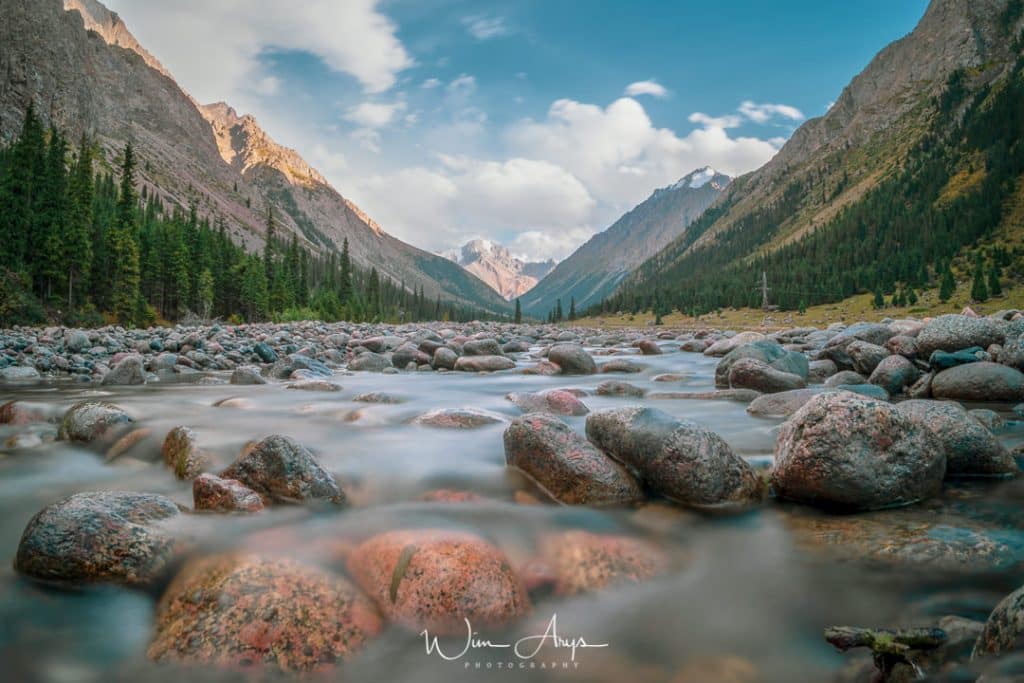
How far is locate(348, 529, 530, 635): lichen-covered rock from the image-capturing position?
2.96 metres

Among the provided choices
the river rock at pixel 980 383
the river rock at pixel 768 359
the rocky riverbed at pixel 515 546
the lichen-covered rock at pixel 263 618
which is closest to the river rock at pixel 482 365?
the river rock at pixel 768 359

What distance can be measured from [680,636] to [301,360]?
12770 millimetres

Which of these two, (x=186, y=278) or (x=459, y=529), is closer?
(x=459, y=529)

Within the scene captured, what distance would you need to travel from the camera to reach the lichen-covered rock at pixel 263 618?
2643mm

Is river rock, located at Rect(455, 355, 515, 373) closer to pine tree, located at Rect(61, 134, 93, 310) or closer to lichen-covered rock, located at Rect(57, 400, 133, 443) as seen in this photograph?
lichen-covered rock, located at Rect(57, 400, 133, 443)

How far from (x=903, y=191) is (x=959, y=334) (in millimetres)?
121986

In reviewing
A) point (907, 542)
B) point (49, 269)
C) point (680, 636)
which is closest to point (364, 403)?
point (680, 636)

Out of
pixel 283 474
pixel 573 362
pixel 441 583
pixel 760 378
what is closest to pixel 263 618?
pixel 441 583

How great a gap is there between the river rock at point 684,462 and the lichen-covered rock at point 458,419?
257cm

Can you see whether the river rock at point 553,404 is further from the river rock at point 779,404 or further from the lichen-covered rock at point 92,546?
the lichen-covered rock at point 92,546

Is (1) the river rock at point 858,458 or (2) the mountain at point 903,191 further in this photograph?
(2) the mountain at point 903,191

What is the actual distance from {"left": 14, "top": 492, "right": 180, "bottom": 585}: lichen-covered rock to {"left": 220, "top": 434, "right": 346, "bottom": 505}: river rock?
100 centimetres

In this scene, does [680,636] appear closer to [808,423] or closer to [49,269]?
[808,423]

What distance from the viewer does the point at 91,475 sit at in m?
5.28
